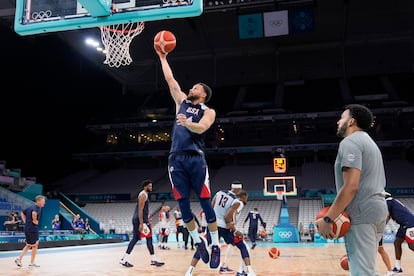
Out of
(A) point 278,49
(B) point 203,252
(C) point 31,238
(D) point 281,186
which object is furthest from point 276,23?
(B) point 203,252

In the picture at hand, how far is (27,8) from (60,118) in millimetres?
21994

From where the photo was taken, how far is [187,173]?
4977 mm

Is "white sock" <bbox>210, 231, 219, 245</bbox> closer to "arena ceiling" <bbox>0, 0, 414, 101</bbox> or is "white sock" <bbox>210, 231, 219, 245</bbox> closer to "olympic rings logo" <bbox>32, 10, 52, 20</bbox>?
"olympic rings logo" <bbox>32, 10, 52, 20</bbox>

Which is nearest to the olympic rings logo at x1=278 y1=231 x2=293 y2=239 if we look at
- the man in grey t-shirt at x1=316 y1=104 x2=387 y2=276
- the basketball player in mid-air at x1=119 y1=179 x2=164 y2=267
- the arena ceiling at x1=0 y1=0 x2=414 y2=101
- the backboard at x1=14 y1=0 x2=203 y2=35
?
the arena ceiling at x1=0 y1=0 x2=414 y2=101

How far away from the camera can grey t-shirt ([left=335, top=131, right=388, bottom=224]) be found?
3025mm

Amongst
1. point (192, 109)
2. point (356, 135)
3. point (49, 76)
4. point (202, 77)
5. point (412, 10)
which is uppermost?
point (412, 10)

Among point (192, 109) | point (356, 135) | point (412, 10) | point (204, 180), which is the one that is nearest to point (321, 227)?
point (356, 135)

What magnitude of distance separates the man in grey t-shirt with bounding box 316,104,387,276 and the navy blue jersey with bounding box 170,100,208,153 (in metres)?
2.15

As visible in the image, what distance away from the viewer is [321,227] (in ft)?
10.0

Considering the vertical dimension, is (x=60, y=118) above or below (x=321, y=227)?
above

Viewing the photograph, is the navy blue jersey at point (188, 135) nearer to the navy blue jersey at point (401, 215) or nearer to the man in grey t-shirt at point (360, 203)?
the man in grey t-shirt at point (360, 203)

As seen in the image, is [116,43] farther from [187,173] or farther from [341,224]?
[341,224]

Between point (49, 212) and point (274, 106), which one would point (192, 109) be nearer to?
point (49, 212)

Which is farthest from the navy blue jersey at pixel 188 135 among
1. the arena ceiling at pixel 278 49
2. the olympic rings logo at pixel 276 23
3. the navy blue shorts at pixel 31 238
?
the arena ceiling at pixel 278 49
